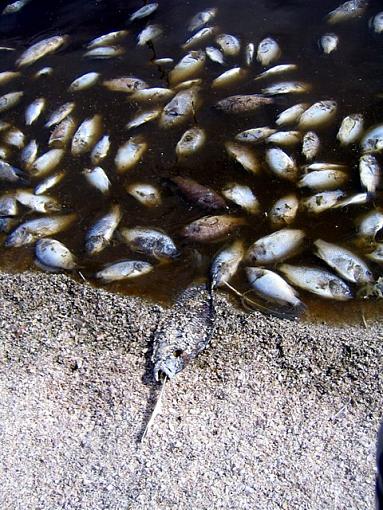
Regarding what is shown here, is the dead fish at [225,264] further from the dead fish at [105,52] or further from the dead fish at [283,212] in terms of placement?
the dead fish at [105,52]

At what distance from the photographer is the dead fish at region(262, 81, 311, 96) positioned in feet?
20.1

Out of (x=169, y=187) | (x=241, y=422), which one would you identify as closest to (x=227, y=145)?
(x=169, y=187)

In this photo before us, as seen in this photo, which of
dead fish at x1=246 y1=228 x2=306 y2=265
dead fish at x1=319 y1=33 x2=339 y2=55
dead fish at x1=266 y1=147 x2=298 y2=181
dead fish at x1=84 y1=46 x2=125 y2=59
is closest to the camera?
dead fish at x1=246 y1=228 x2=306 y2=265

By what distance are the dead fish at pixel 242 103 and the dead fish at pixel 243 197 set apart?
41.5 inches

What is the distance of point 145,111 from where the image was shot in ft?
20.7

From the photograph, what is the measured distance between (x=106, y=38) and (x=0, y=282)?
11.8 feet

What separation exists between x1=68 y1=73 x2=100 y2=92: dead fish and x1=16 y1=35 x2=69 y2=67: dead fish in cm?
85

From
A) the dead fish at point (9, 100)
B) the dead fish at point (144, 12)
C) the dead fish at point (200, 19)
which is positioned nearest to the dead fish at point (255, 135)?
the dead fish at point (200, 19)

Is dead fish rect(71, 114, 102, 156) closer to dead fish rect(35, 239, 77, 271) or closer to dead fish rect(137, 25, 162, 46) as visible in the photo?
dead fish rect(35, 239, 77, 271)

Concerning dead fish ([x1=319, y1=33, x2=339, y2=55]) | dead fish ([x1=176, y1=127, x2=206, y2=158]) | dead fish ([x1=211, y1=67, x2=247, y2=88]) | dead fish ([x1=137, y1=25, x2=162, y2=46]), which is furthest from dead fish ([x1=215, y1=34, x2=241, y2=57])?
dead fish ([x1=176, y1=127, x2=206, y2=158])

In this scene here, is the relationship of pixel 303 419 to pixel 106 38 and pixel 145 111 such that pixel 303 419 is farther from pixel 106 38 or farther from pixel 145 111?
pixel 106 38

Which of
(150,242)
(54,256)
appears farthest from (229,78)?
(54,256)

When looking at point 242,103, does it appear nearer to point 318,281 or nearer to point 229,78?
point 229,78

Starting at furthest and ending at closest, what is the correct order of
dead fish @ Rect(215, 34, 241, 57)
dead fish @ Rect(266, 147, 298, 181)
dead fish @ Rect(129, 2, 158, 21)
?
1. dead fish @ Rect(129, 2, 158, 21)
2. dead fish @ Rect(215, 34, 241, 57)
3. dead fish @ Rect(266, 147, 298, 181)
